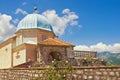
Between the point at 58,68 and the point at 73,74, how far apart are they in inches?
37.6

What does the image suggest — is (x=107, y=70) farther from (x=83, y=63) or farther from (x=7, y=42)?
(x=7, y=42)

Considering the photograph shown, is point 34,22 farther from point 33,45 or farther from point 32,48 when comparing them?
point 32,48

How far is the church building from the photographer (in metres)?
28.4

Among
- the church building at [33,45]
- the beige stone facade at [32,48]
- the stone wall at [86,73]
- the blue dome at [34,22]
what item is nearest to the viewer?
the stone wall at [86,73]

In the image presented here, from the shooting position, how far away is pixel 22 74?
42.0 feet

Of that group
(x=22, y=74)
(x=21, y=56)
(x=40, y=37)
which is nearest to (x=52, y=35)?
(x=40, y=37)

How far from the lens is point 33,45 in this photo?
1174 inches

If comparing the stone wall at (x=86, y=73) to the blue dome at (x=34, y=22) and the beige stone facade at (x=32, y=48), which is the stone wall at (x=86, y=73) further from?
the blue dome at (x=34, y=22)

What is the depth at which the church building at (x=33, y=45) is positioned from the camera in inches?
1120

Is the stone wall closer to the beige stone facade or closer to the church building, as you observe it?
the beige stone facade

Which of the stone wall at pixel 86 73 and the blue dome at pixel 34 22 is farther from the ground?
the blue dome at pixel 34 22

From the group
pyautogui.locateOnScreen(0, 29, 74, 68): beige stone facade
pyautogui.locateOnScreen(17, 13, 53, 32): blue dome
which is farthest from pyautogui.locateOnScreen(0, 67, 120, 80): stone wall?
pyautogui.locateOnScreen(17, 13, 53, 32): blue dome

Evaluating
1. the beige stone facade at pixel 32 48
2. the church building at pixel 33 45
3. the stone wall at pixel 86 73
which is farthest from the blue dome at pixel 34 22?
the stone wall at pixel 86 73

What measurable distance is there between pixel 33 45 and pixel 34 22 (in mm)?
3980
